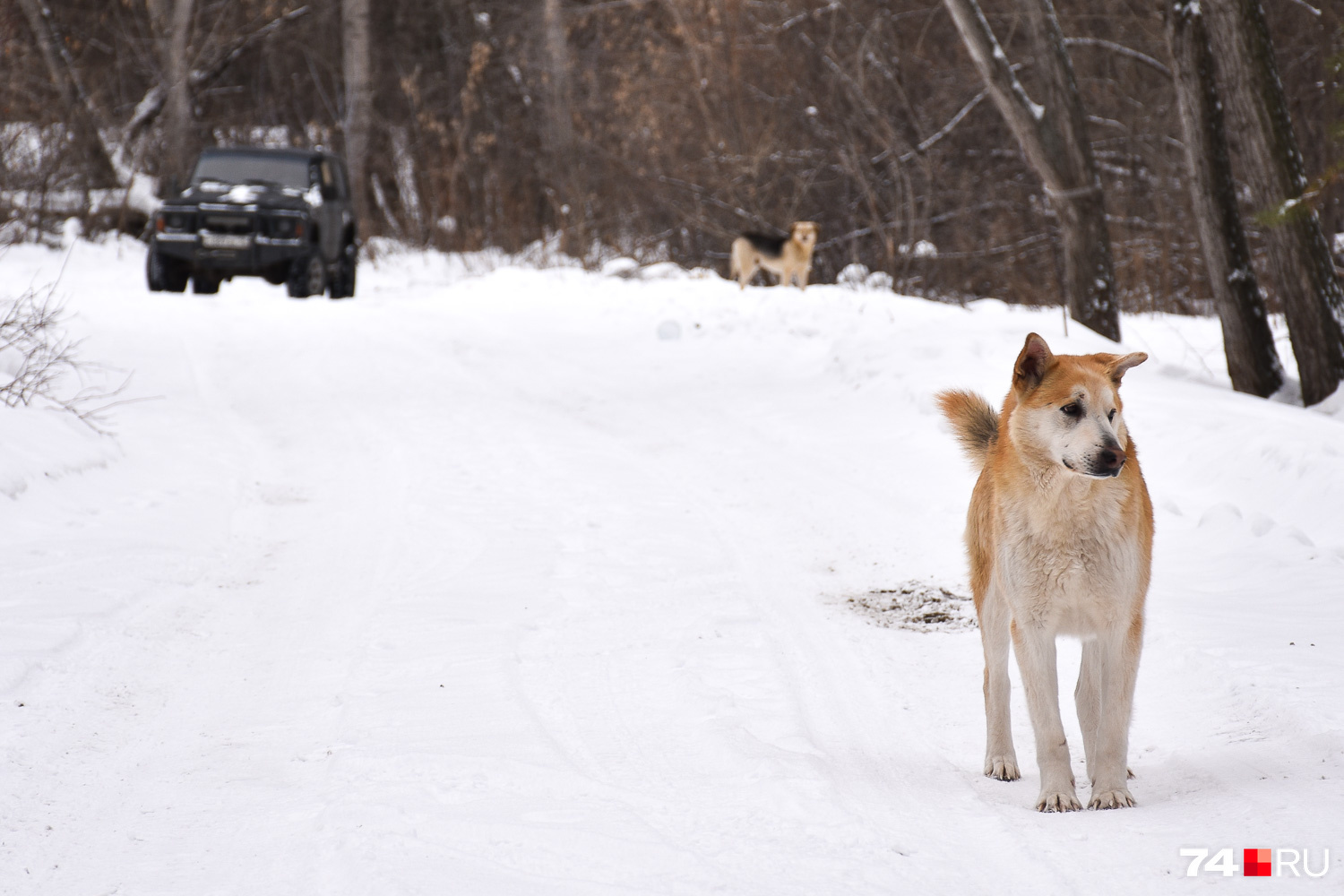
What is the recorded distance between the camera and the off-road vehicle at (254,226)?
56.5 ft

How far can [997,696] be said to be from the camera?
12.8 feet

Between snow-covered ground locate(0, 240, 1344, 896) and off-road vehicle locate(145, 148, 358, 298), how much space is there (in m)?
7.16

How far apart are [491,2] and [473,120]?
12.3 feet

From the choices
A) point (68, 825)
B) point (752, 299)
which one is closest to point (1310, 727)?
point (68, 825)

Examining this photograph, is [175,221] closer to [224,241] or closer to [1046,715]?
[224,241]

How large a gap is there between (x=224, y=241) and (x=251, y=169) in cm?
136

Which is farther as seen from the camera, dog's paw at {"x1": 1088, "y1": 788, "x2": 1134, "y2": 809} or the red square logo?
dog's paw at {"x1": 1088, "y1": 788, "x2": 1134, "y2": 809}

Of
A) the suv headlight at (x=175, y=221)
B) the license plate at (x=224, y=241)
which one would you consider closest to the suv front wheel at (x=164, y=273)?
the suv headlight at (x=175, y=221)

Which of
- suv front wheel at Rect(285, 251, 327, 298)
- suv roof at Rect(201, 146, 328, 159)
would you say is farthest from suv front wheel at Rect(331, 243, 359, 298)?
suv roof at Rect(201, 146, 328, 159)

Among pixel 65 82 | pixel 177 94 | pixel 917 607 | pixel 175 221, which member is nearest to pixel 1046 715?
pixel 917 607

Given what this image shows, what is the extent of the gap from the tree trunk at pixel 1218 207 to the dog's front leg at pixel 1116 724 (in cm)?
735

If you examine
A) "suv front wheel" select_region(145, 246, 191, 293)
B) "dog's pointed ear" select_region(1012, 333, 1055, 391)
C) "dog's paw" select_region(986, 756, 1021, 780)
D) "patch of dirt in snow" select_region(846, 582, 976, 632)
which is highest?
"suv front wheel" select_region(145, 246, 191, 293)

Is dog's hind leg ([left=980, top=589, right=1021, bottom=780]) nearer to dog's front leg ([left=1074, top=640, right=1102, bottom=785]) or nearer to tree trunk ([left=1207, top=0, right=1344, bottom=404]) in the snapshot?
dog's front leg ([left=1074, top=640, right=1102, bottom=785])

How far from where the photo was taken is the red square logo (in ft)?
9.82
